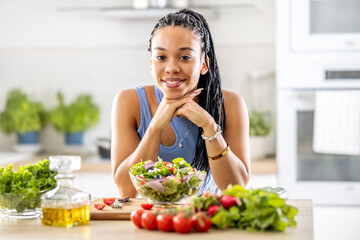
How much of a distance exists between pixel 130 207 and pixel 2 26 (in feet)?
9.14

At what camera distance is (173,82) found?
211 cm

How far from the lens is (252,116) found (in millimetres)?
3760

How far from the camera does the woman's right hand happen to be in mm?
2172

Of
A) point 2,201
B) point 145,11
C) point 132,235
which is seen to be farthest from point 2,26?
point 132,235

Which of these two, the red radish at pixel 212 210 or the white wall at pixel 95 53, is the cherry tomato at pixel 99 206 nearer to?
the red radish at pixel 212 210

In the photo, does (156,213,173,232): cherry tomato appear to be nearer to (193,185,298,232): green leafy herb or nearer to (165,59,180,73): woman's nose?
(193,185,298,232): green leafy herb

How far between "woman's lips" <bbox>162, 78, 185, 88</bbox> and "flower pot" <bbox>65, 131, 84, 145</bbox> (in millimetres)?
2057

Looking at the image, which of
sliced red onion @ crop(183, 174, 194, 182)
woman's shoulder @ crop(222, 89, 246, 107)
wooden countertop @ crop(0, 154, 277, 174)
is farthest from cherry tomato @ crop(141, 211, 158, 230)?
wooden countertop @ crop(0, 154, 277, 174)

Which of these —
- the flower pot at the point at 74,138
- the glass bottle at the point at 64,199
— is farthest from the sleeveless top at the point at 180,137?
the flower pot at the point at 74,138

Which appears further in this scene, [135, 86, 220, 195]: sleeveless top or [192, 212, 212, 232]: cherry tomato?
[135, 86, 220, 195]: sleeveless top

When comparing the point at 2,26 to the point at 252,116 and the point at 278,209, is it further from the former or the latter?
the point at 278,209

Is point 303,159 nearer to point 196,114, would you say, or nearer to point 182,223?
point 196,114

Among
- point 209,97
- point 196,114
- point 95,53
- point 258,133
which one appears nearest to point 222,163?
point 196,114

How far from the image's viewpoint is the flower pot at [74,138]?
4059 mm
